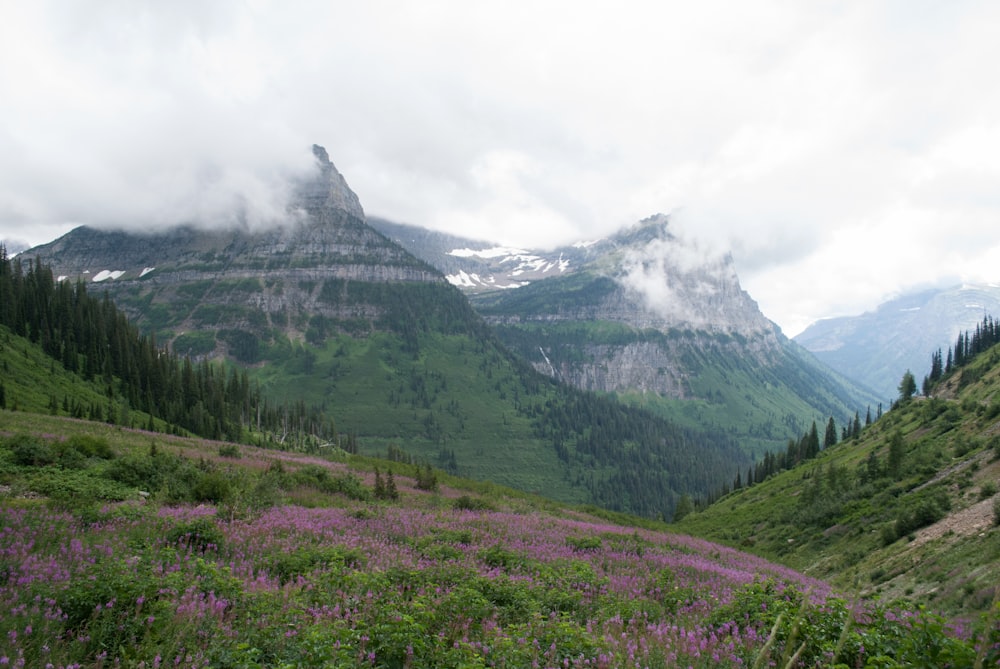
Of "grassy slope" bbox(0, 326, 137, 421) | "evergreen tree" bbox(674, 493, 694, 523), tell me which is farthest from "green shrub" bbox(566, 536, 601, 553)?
"evergreen tree" bbox(674, 493, 694, 523)

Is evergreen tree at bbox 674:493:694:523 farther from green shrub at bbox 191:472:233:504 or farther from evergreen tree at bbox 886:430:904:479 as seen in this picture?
green shrub at bbox 191:472:233:504

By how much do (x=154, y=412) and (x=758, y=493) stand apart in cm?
9793

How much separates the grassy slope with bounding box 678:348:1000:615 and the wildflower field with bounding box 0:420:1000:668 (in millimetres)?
2579

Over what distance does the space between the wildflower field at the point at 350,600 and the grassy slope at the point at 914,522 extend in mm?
2579

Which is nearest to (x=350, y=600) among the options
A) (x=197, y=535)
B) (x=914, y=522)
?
(x=197, y=535)

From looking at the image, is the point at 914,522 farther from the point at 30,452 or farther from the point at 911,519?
the point at 30,452

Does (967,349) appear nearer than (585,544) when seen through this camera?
No

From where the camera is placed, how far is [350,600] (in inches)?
352

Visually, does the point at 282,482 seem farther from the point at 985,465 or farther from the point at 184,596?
the point at 985,465

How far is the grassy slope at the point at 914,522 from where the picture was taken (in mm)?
19438

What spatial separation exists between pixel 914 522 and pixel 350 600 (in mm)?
31797

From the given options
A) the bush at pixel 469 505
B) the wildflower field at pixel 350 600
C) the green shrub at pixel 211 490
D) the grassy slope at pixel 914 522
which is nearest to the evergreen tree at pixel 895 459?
the grassy slope at pixel 914 522

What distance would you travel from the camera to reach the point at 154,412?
85438 millimetres

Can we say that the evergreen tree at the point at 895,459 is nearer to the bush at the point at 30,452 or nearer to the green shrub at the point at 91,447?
the green shrub at the point at 91,447
